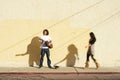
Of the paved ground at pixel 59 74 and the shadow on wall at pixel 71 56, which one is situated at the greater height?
the shadow on wall at pixel 71 56

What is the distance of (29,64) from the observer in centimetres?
1962

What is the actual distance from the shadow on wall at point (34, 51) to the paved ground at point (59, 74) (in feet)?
2.24

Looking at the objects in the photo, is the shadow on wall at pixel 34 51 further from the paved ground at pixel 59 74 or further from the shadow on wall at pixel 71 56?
the shadow on wall at pixel 71 56

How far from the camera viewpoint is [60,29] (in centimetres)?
1955

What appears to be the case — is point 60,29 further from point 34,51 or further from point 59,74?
point 59,74

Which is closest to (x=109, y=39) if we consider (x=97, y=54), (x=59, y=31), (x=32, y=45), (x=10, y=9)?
(x=97, y=54)

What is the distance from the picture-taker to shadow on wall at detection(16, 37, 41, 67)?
19578mm

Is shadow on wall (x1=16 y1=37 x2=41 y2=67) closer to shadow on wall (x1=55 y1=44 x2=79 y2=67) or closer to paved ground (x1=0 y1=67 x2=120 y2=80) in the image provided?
paved ground (x1=0 y1=67 x2=120 y2=80)

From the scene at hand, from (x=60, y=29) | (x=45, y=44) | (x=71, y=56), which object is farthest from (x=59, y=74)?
(x=60, y=29)

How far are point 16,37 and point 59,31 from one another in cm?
202

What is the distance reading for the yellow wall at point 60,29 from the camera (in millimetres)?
19391

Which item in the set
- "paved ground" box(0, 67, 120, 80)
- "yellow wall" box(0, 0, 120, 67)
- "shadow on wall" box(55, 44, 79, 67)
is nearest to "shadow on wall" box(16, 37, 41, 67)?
"yellow wall" box(0, 0, 120, 67)

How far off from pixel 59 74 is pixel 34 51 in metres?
2.45

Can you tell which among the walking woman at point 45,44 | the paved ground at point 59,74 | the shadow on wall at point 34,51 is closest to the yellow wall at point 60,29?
the shadow on wall at point 34,51
